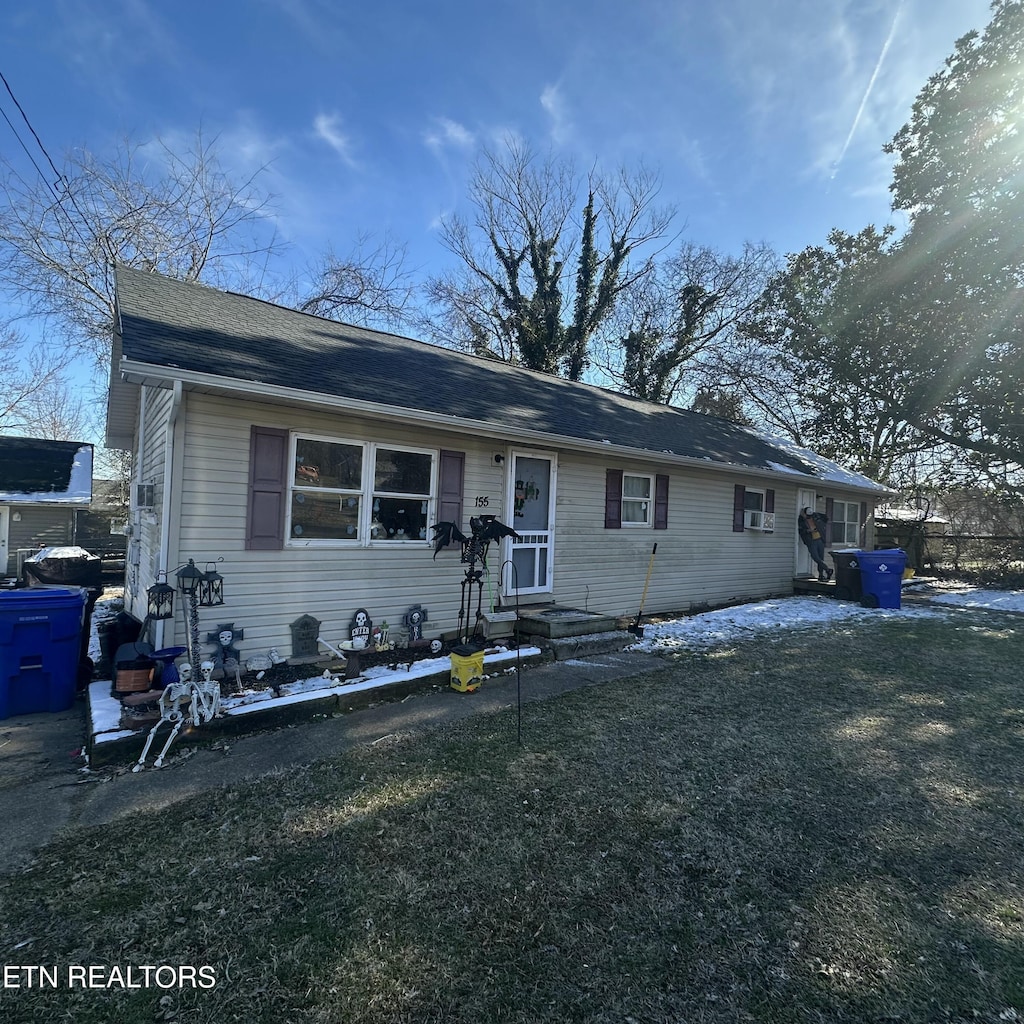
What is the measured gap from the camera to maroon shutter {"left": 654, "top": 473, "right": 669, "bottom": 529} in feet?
30.5

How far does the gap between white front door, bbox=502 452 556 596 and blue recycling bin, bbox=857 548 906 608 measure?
6813 mm

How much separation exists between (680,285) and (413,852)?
25216 mm

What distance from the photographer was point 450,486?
6.73 metres

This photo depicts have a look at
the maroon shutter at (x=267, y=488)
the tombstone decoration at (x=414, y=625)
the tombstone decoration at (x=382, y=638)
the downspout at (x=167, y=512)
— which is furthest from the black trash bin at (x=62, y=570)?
the tombstone decoration at (x=414, y=625)

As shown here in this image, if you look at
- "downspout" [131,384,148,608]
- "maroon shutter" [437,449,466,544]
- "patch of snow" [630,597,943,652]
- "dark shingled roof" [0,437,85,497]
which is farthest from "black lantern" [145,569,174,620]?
"dark shingled roof" [0,437,85,497]

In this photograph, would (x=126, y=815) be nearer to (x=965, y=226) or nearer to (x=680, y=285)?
(x=965, y=226)

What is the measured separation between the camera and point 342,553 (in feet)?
19.6

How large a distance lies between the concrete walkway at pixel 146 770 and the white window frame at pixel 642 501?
12.3ft

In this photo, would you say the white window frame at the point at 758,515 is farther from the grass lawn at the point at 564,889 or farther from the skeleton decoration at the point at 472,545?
the grass lawn at the point at 564,889

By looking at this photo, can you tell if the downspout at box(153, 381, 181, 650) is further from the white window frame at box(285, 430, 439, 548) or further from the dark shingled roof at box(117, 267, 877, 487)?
the white window frame at box(285, 430, 439, 548)

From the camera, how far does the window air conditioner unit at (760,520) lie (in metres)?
11.3

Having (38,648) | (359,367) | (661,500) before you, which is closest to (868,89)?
(661,500)

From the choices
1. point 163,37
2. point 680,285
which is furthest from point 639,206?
point 163,37

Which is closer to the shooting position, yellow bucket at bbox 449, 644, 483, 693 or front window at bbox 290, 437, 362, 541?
yellow bucket at bbox 449, 644, 483, 693
